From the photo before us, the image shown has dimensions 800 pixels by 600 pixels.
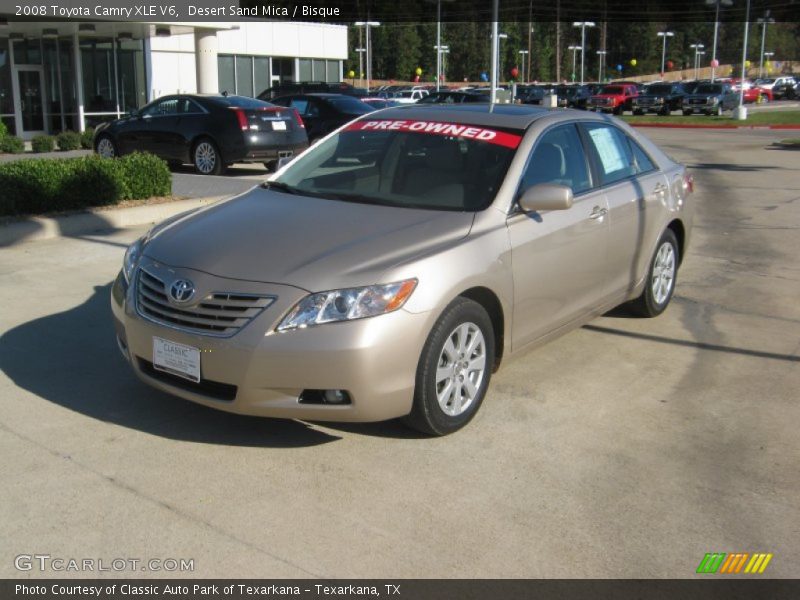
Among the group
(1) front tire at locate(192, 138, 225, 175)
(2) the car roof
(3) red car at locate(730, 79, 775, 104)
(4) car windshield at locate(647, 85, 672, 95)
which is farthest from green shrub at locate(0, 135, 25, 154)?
(3) red car at locate(730, 79, 775, 104)

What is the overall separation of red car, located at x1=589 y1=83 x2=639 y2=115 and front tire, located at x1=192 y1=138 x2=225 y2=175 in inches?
1380

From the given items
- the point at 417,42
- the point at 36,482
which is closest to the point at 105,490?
the point at 36,482

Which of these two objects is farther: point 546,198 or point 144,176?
point 144,176

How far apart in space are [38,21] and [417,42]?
83.0 m

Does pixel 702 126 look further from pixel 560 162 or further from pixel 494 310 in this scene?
pixel 494 310

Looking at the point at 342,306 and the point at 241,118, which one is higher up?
the point at 241,118

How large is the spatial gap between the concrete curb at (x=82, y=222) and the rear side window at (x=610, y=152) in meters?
5.25

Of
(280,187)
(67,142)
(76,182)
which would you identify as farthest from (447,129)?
(67,142)

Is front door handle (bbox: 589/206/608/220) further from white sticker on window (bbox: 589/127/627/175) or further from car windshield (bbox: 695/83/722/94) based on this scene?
car windshield (bbox: 695/83/722/94)

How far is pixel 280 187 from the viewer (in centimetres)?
578

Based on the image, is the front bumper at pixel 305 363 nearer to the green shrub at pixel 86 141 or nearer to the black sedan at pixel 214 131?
the black sedan at pixel 214 131

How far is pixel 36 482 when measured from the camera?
4.14 m

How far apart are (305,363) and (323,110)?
54.5 feet

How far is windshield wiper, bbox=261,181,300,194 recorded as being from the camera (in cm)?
566
